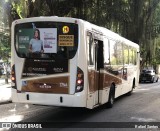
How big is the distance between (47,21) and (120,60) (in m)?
5.95

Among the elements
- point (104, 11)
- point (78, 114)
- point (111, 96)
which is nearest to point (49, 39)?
point (78, 114)

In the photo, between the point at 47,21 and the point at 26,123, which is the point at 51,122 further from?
the point at 47,21

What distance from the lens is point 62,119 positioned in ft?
37.4

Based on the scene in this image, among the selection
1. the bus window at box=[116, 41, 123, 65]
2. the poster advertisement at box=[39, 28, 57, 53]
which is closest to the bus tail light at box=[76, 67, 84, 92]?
the poster advertisement at box=[39, 28, 57, 53]

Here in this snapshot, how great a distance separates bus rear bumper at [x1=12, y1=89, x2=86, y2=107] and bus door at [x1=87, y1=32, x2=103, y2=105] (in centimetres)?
69

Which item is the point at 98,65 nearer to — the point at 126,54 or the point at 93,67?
the point at 93,67

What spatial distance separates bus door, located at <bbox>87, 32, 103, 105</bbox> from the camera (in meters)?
11.1

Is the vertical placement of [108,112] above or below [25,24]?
below

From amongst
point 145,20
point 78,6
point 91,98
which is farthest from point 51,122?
point 145,20

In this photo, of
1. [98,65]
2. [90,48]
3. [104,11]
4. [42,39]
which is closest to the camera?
[42,39]

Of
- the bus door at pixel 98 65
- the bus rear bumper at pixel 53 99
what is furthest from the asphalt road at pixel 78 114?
the bus door at pixel 98 65

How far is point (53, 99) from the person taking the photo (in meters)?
10.5

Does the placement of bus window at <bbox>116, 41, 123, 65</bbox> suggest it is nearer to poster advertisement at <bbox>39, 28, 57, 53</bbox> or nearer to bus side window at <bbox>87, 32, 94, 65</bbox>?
bus side window at <bbox>87, 32, 94, 65</bbox>

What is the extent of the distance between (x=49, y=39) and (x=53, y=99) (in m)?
1.69
